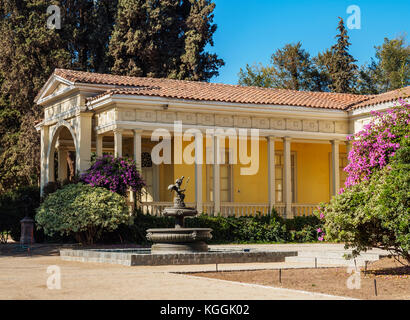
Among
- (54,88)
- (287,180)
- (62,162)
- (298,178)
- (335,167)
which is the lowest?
(287,180)

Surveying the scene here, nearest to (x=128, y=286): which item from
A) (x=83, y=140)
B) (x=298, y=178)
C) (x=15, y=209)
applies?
(x=83, y=140)

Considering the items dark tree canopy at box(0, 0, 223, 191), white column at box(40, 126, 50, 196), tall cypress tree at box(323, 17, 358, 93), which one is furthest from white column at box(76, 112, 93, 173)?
tall cypress tree at box(323, 17, 358, 93)

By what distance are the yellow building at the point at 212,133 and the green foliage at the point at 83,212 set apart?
6.72 ft

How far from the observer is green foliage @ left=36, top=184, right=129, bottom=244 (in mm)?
19219

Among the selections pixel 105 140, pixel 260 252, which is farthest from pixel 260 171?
pixel 260 252

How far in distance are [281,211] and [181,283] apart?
46.7ft

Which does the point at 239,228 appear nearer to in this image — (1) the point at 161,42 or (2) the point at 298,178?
(2) the point at 298,178

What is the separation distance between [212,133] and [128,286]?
1313 cm

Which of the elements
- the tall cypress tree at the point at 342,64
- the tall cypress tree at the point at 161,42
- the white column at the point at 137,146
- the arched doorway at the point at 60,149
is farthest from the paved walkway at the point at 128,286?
the tall cypress tree at the point at 342,64

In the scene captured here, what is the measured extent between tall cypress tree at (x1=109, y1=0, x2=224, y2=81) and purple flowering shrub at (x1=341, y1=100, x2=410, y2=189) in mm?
22874

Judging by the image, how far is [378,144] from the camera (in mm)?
12438

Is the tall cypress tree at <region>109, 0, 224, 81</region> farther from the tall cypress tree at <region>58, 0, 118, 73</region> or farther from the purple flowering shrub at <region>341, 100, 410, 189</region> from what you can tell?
the purple flowering shrub at <region>341, 100, 410, 189</region>

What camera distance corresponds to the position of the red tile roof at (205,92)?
22.5m
